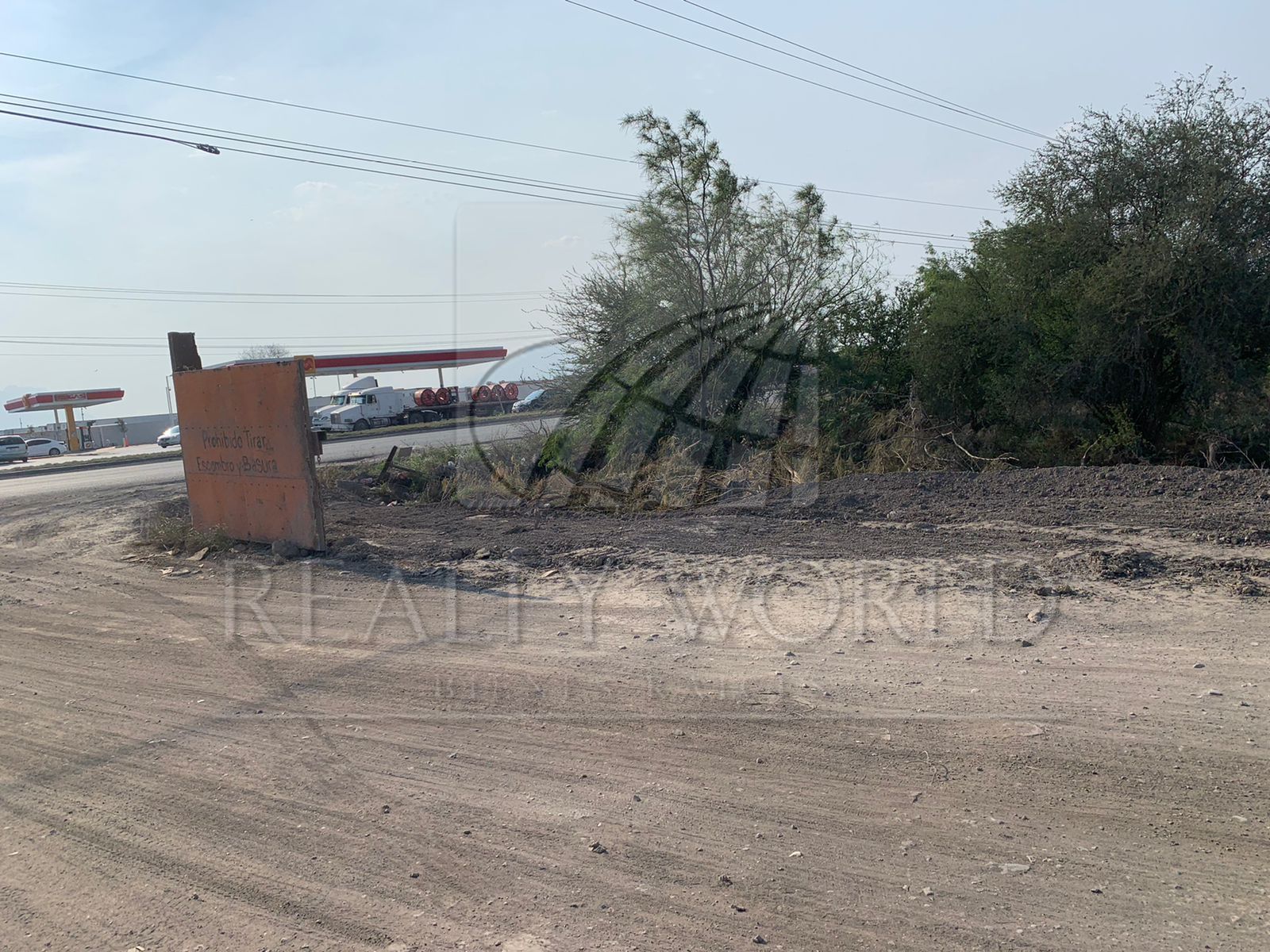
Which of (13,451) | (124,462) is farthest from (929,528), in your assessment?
(13,451)

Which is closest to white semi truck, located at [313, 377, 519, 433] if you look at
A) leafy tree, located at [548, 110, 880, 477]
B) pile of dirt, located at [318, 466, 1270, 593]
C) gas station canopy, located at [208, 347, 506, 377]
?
gas station canopy, located at [208, 347, 506, 377]

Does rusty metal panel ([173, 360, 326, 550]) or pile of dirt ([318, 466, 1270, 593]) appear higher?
rusty metal panel ([173, 360, 326, 550])

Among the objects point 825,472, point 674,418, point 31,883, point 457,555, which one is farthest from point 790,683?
point 674,418

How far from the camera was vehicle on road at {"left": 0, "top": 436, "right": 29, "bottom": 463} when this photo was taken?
156 ft

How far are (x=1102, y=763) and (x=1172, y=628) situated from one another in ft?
→ 7.75

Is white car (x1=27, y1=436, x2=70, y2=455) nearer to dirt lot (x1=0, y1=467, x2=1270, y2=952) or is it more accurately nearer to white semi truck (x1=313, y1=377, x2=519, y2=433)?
white semi truck (x1=313, y1=377, x2=519, y2=433)

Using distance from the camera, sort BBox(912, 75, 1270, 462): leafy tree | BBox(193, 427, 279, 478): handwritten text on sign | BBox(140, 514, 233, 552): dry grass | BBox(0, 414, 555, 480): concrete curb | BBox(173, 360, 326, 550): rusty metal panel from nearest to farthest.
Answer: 1. BBox(173, 360, 326, 550): rusty metal panel
2. BBox(193, 427, 279, 478): handwritten text on sign
3. BBox(140, 514, 233, 552): dry grass
4. BBox(912, 75, 1270, 462): leafy tree
5. BBox(0, 414, 555, 480): concrete curb

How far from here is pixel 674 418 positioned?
1733 centimetres

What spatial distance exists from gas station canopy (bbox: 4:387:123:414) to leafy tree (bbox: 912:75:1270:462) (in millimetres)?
59594

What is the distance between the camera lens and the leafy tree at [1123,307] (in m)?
15.5

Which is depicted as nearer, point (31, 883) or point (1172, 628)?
point (31, 883)

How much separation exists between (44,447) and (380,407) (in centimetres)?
2135

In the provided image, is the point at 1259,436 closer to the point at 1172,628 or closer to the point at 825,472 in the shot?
the point at 825,472

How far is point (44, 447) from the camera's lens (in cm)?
5419
